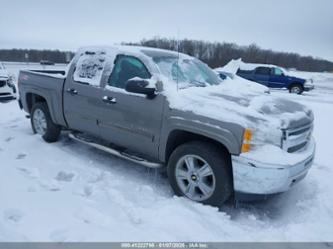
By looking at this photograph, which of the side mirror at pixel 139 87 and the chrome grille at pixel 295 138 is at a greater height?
the side mirror at pixel 139 87

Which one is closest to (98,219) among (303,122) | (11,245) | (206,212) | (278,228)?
(11,245)

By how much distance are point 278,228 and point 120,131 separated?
2425 millimetres

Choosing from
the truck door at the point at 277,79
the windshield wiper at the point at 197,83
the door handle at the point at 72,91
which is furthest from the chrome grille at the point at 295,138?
the truck door at the point at 277,79

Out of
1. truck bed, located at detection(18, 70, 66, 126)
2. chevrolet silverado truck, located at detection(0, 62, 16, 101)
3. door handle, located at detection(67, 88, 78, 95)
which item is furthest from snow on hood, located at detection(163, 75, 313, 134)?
Result: chevrolet silverado truck, located at detection(0, 62, 16, 101)

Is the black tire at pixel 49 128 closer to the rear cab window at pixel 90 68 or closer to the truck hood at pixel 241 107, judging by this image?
the rear cab window at pixel 90 68

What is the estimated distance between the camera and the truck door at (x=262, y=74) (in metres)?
20.3

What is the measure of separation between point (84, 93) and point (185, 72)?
1661 millimetres

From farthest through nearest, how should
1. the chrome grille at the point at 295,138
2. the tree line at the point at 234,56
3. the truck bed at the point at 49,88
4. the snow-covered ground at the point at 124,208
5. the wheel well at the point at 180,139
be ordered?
1. the tree line at the point at 234,56
2. the truck bed at the point at 49,88
3. the wheel well at the point at 180,139
4. the chrome grille at the point at 295,138
5. the snow-covered ground at the point at 124,208

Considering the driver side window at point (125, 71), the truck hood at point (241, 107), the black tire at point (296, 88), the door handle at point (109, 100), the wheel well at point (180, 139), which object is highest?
the driver side window at point (125, 71)

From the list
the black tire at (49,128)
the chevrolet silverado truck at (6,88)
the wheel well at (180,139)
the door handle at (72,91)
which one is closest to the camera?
the wheel well at (180,139)

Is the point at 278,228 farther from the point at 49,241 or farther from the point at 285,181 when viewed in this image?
the point at 49,241

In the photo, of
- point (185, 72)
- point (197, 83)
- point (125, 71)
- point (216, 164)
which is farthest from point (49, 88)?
point (216, 164)

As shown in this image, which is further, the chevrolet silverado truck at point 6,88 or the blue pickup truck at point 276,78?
the blue pickup truck at point 276,78

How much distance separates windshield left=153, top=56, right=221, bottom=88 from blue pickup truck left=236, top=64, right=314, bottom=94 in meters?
16.7
